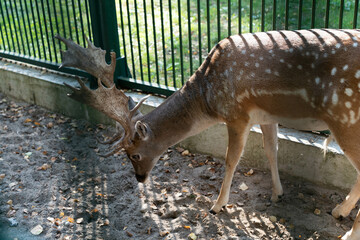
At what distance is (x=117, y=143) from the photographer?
15.1 ft

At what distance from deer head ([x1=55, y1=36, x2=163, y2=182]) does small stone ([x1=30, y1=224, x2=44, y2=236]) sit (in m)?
1.02

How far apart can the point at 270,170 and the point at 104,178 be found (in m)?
2.02

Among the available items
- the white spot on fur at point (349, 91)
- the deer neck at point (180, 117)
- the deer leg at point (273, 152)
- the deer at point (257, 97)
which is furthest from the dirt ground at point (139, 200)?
the white spot on fur at point (349, 91)

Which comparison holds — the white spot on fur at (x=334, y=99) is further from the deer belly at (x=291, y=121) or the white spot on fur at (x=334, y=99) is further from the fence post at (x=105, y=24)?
the fence post at (x=105, y=24)

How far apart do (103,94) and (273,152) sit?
193 centimetres

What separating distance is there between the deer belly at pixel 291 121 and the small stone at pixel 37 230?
7.84 ft

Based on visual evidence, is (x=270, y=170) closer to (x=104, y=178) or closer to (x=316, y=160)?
(x=316, y=160)

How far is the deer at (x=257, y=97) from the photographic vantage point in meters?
3.88

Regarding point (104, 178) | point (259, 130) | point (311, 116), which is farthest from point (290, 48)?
point (104, 178)

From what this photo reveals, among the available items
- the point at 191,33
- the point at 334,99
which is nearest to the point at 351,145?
the point at 334,99

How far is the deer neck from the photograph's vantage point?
475 cm

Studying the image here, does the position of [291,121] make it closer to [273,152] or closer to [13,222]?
[273,152]

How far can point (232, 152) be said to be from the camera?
15.4 feet

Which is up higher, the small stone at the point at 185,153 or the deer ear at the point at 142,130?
the deer ear at the point at 142,130
